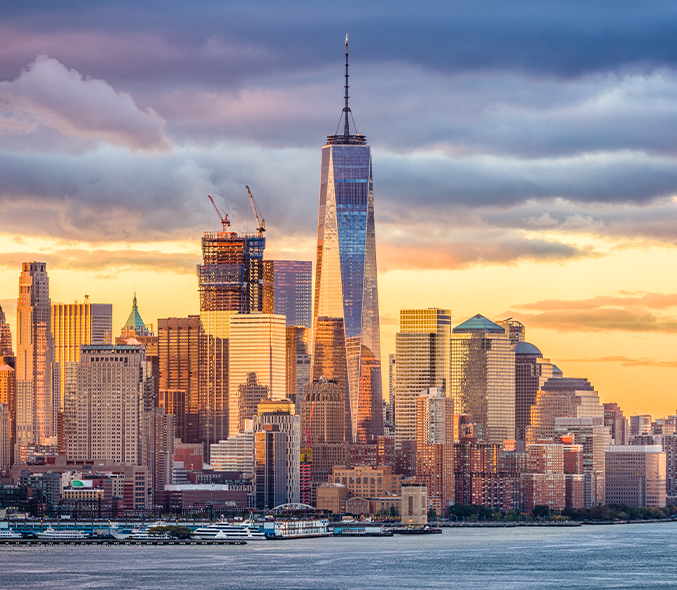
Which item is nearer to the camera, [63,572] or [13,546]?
[63,572]

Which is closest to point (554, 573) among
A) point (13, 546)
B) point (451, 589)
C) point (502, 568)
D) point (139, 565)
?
point (502, 568)

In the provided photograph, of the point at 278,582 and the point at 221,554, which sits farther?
the point at 221,554

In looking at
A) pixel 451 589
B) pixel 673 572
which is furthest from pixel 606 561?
pixel 451 589

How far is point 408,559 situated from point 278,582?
1225 inches

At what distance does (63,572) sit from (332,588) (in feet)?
91.7

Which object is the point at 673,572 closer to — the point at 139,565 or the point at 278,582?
the point at 278,582

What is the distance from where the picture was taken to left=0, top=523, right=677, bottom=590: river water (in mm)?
147625

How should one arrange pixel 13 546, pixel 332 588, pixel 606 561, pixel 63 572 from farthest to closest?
pixel 13 546, pixel 606 561, pixel 63 572, pixel 332 588

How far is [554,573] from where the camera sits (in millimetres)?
160000

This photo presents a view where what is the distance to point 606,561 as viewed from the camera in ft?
575

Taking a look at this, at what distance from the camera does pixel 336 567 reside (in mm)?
163625

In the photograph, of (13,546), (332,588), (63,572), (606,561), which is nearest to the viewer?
(332,588)

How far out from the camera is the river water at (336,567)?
148m

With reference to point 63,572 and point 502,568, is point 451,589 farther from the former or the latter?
point 63,572
